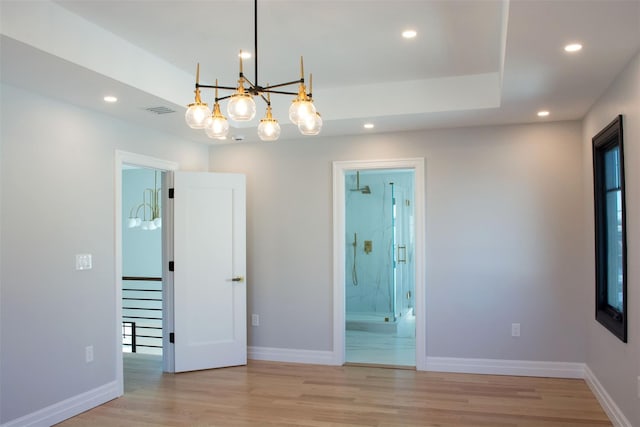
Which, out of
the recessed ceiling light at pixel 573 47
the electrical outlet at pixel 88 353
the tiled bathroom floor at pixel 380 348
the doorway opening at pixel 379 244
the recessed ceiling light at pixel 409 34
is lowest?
the tiled bathroom floor at pixel 380 348

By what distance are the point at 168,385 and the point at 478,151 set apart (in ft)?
12.1

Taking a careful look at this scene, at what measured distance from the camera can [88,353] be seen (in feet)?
13.6

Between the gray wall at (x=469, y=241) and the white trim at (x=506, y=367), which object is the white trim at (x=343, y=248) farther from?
the white trim at (x=506, y=367)

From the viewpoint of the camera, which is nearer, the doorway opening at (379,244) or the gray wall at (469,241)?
the gray wall at (469,241)

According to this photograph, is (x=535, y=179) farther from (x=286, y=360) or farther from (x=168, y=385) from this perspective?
(x=168, y=385)

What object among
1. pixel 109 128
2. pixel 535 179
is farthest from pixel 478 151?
pixel 109 128

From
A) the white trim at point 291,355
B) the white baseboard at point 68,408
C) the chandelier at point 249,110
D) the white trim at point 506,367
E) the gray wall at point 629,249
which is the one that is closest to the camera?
the chandelier at point 249,110

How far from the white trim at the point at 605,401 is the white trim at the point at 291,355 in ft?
7.69

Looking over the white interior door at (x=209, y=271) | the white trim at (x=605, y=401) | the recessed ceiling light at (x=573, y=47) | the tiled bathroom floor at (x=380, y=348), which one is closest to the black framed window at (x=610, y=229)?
the white trim at (x=605, y=401)

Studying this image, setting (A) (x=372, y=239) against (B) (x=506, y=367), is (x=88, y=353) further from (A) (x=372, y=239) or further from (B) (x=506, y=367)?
(A) (x=372, y=239)

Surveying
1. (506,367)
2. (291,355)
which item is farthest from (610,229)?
(291,355)

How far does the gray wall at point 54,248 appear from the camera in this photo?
3.49 metres

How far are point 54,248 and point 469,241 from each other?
3650 millimetres

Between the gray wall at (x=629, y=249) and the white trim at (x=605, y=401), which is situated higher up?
the gray wall at (x=629, y=249)
